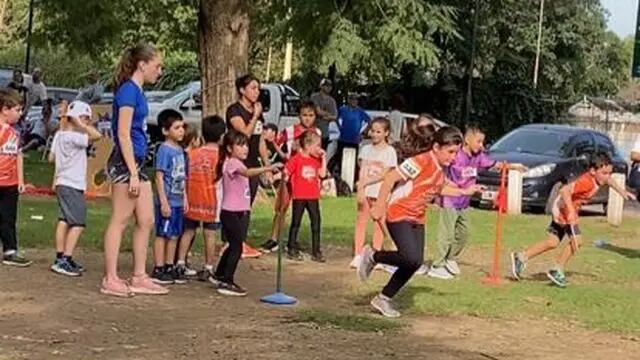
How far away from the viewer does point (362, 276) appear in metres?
Result: 9.67

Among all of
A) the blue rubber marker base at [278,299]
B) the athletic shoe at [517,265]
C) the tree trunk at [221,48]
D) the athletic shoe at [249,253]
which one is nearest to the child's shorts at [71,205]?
the blue rubber marker base at [278,299]

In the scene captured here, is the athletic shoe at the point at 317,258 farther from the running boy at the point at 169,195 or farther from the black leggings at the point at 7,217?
the black leggings at the point at 7,217

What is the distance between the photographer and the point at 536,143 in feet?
71.8

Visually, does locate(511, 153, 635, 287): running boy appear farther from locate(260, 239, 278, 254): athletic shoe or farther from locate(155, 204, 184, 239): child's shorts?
locate(155, 204, 184, 239): child's shorts

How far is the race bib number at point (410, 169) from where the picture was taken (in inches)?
365

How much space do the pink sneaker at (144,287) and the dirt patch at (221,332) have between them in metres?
0.13

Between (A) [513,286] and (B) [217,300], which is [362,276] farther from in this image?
(A) [513,286]

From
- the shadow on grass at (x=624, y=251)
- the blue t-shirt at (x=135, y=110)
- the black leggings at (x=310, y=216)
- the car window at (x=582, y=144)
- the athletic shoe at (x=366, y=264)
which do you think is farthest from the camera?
the car window at (x=582, y=144)

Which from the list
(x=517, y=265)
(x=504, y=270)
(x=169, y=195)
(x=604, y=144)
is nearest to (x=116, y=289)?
(x=169, y=195)

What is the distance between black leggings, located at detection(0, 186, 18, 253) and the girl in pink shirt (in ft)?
6.32

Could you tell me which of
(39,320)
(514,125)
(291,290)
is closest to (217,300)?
(291,290)

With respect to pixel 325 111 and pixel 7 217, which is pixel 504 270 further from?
pixel 325 111

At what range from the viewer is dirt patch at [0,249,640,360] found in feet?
24.1

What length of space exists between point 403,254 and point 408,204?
0.41 metres
